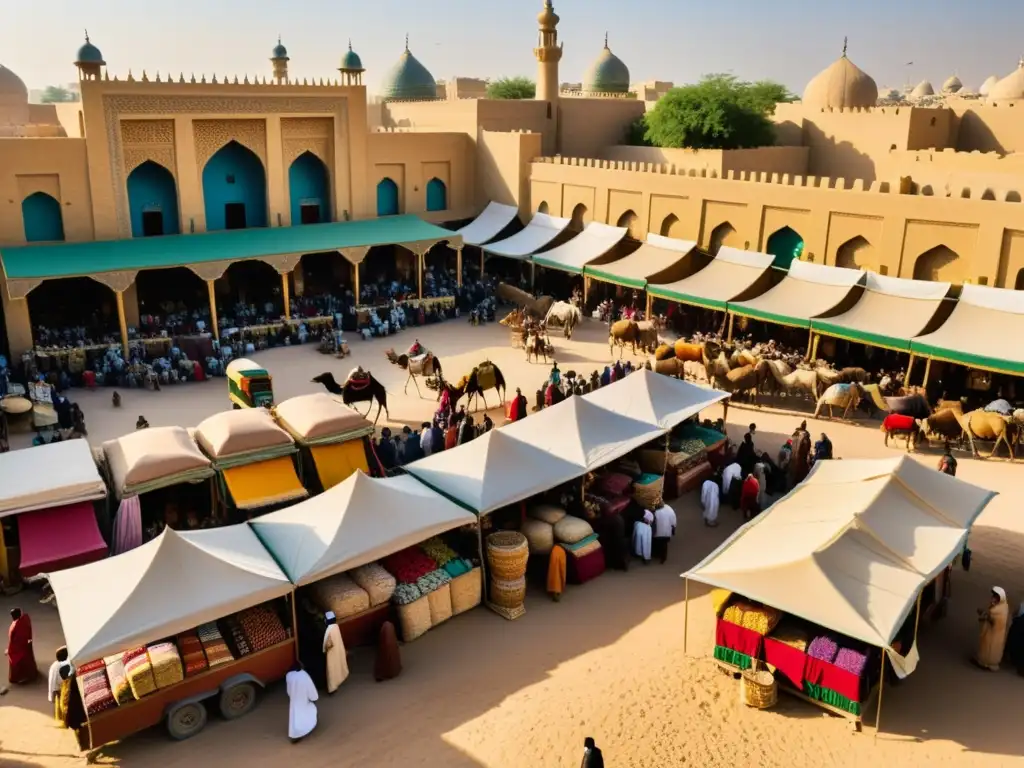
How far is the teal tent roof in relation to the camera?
1772cm

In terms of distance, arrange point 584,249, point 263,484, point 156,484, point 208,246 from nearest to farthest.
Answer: point 156,484, point 263,484, point 208,246, point 584,249

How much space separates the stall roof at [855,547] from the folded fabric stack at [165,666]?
4634mm

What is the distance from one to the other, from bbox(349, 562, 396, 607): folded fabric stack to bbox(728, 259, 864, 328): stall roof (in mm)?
10749

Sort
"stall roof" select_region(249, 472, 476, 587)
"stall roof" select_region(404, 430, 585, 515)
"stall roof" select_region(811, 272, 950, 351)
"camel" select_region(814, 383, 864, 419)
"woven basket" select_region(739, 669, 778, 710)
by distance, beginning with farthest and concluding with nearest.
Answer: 1. "stall roof" select_region(811, 272, 950, 351)
2. "camel" select_region(814, 383, 864, 419)
3. "stall roof" select_region(404, 430, 585, 515)
4. "stall roof" select_region(249, 472, 476, 587)
5. "woven basket" select_region(739, 669, 778, 710)

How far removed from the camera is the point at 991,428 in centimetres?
1309

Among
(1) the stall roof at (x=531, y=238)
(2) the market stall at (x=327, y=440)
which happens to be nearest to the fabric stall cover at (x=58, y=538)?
(2) the market stall at (x=327, y=440)

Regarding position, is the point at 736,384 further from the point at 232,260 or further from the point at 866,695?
the point at 232,260

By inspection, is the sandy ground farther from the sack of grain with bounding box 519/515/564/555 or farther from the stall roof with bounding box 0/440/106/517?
the stall roof with bounding box 0/440/106/517

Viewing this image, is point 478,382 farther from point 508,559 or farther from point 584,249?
point 584,249

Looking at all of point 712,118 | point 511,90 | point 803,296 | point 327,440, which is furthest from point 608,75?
point 327,440

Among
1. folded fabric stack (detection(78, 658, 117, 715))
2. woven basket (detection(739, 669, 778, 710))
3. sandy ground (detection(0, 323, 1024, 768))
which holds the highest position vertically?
folded fabric stack (detection(78, 658, 117, 715))

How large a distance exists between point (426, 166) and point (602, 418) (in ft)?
49.5

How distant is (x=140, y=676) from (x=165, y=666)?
20 cm

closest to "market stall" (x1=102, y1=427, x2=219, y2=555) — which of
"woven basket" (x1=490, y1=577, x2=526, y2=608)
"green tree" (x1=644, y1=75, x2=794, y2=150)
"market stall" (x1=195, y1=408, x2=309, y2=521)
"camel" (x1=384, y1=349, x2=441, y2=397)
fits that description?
"market stall" (x1=195, y1=408, x2=309, y2=521)
